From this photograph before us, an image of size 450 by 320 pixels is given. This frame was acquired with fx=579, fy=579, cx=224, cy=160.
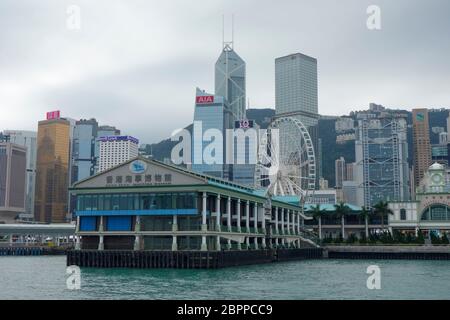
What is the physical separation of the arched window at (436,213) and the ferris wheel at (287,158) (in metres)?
38.3

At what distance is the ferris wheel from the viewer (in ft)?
452

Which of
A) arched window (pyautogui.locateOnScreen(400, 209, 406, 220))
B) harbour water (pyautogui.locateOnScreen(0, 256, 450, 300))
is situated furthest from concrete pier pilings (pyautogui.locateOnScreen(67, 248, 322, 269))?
arched window (pyautogui.locateOnScreen(400, 209, 406, 220))

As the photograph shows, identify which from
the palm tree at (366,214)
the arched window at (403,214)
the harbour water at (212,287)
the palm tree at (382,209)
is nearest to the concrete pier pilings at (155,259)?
the harbour water at (212,287)

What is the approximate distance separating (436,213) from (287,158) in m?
49.2

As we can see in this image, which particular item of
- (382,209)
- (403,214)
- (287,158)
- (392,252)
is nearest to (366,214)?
(382,209)

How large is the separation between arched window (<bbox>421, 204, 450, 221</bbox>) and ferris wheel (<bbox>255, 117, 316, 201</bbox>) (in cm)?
3832

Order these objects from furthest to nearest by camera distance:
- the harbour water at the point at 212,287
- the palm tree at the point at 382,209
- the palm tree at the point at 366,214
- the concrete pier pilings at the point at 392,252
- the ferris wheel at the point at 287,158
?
the palm tree at the point at 366,214 < the palm tree at the point at 382,209 < the ferris wheel at the point at 287,158 < the concrete pier pilings at the point at 392,252 < the harbour water at the point at 212,287

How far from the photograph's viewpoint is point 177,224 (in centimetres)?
8562

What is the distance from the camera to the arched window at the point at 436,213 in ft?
517

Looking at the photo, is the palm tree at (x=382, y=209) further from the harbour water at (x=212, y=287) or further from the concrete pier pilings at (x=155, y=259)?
the harbour water at (x=212, y=287)

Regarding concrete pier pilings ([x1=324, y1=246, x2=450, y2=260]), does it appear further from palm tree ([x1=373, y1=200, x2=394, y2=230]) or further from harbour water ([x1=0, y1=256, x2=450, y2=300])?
harbour water ([x1=0, y1=256, x2=450, y2=300])

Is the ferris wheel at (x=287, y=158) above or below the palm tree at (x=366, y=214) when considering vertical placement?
above
